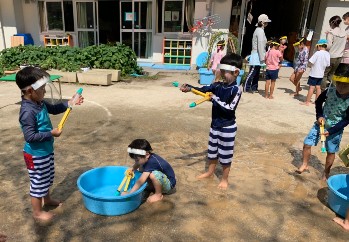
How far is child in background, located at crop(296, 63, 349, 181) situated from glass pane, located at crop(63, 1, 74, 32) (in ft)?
34.2

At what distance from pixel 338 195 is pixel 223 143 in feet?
3.85

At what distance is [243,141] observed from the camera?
4.71 meters

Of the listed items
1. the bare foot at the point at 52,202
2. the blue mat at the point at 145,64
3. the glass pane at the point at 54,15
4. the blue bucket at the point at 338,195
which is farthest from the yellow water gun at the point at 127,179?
the glass pane at the point at 54,15

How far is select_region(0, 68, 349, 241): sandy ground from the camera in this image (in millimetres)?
2697

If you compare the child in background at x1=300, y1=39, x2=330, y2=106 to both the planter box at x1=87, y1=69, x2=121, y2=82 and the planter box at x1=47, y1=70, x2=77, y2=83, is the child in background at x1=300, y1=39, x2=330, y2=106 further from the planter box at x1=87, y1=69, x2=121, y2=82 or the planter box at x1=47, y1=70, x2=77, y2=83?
the planter box at x1=47, y1=70, x2=77, y2=83

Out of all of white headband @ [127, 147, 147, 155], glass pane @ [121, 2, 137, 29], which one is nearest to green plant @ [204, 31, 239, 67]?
glass pane @ [121, 2, 137, 29]

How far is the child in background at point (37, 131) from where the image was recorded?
2.38 metres

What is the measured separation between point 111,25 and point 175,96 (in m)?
6.37

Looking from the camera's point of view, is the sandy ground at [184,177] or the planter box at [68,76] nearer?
the sandy ground at [184,177]

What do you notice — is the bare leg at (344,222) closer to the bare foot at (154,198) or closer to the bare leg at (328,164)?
the bare leg at (328,164)

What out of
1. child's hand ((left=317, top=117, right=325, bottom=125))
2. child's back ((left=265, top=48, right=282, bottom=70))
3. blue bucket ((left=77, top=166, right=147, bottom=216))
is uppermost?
child's back ((left=265, top=48, right=282, bottom=70))

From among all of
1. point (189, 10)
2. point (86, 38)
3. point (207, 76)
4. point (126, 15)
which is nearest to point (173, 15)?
point (189, 10)

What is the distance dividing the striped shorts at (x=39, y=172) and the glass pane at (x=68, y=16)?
1013 cm

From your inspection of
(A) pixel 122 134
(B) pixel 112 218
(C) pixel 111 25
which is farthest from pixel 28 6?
(B) pixel 112 218
